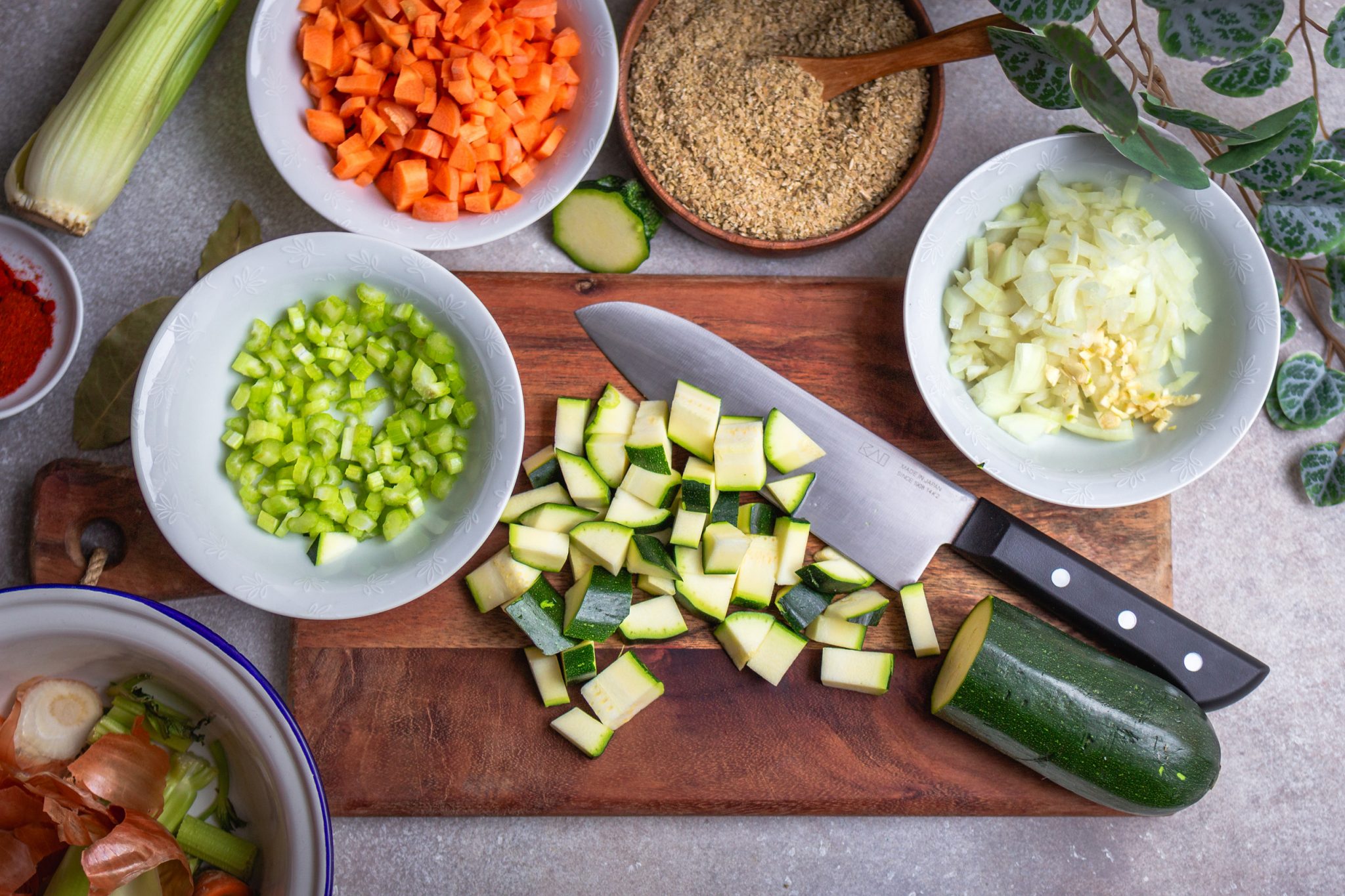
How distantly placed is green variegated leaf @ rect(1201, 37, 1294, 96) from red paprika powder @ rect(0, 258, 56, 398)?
241 centimetres

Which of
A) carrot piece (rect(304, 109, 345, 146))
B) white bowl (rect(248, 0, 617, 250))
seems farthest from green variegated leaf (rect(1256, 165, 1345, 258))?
carrot piece (rect(304, 109, 345, 146))

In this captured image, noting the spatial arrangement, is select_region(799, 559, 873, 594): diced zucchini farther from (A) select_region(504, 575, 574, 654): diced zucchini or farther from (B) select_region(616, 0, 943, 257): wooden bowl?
(B) select_region(616, 0, 943, 257): wooden bowl

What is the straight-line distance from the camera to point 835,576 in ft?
5.97

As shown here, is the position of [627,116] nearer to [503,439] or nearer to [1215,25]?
[503,439]

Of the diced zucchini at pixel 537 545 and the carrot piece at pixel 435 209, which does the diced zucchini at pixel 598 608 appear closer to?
the diced zucchini at pixel 537 545

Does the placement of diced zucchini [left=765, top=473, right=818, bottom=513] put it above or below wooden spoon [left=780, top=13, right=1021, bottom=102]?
below

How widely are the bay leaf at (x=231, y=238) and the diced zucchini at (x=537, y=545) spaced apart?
2.88 ft

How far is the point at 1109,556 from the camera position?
194 cm

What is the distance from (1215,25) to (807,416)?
977mm

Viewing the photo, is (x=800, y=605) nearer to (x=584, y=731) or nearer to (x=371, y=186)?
(x=584, y=731)

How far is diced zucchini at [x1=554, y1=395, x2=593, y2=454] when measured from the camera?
186 centimetres

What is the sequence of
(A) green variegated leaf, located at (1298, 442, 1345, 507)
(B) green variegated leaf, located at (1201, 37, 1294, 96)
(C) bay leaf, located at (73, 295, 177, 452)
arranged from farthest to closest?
(A) green variegated leaf, located at (1298, 442, 1345, 507)
(C) bay leaf, located at (73, 295, 177, 452)
(B) green variegated leaf, located at (1201, 37, 1294, 96)

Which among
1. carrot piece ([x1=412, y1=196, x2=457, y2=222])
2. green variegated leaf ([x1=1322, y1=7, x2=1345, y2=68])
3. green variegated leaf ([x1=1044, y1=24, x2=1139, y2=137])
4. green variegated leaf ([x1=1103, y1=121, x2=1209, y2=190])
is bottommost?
carrot piece ([x1=412, y1=196, x2=457, y2=222])

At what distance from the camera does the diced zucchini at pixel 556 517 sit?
71.6 inches
